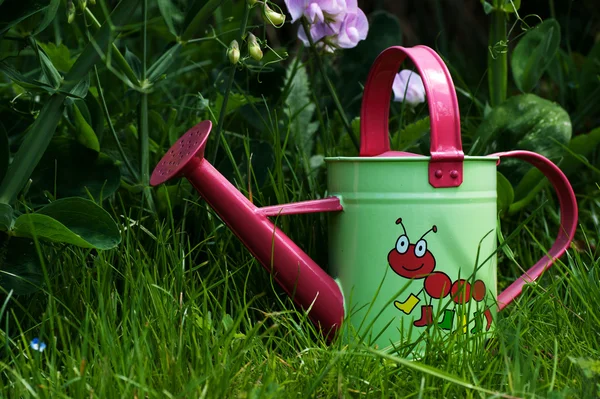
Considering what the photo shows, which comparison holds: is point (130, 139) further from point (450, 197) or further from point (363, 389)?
point (363, 389)

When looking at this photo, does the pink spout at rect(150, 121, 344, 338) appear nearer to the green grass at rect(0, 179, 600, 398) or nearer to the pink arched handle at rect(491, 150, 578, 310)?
the green grass at rect(0, 179, 600, 398)

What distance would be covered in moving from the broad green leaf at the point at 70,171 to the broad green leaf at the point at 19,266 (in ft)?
0.70

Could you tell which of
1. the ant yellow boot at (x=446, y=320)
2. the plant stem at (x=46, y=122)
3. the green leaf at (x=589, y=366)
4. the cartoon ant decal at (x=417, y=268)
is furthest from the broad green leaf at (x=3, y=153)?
the green leaf at (x=589, y=366)

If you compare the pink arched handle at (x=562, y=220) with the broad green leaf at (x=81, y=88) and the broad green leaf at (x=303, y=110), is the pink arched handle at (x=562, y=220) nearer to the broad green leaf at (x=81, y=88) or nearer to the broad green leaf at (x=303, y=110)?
the broad green leaf at (x=303, y=110)

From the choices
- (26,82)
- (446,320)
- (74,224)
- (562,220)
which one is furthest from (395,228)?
(26,82)

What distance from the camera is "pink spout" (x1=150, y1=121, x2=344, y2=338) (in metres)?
1.15

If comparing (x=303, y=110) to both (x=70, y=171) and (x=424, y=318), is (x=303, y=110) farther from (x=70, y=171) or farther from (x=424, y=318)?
(x=424, y=318)

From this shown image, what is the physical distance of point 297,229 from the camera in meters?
1.40

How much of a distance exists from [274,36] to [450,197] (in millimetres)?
1839

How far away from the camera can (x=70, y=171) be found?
1353 millimetres

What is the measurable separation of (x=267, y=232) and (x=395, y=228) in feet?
0.66

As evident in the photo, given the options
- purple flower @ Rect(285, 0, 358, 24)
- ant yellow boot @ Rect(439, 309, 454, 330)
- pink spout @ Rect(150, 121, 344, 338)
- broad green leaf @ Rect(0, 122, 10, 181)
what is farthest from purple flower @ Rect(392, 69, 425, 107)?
broad green leaf @ Rect(0, 122, 10, 181)

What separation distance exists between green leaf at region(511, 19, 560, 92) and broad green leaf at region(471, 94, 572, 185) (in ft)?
0.33

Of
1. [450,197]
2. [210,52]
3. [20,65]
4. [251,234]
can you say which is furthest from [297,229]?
[20,65]
